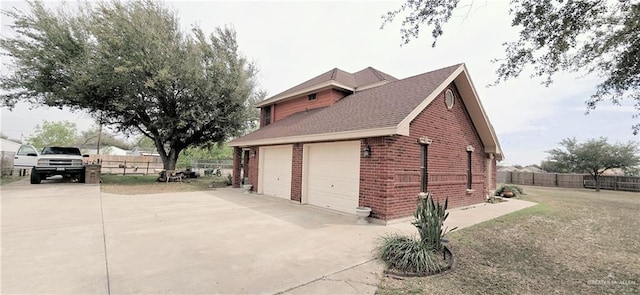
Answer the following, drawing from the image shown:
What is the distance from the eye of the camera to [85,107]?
16844 millimetres

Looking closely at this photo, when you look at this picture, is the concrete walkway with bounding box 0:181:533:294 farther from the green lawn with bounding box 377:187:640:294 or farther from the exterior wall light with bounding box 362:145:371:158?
the exterior wall light with bounding box 362:145:371:158

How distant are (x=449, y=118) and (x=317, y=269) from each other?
25.9 ft

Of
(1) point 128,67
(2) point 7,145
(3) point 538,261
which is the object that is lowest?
(3) point 538,261

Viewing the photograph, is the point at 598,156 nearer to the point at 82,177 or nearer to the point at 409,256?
the point at 409,256

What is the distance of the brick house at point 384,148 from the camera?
23.8 ft

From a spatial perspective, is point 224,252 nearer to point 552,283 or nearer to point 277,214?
point 277,214

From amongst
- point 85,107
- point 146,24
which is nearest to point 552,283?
point 146,24

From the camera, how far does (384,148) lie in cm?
707

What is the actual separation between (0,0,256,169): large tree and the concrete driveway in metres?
8.99

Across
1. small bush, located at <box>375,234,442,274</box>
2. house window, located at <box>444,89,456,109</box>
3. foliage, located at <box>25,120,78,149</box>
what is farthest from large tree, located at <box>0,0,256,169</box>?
foliage, located at <box>25,120,78,149</box>

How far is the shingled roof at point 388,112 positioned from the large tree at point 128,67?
695 centimetres

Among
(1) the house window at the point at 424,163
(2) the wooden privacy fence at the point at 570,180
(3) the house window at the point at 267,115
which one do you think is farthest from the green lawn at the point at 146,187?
(2) the wooden privacy fence at the point at 570,180

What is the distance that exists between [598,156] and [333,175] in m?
31.9

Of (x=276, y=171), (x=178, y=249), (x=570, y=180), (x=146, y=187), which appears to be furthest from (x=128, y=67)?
(x=570, y=180)
